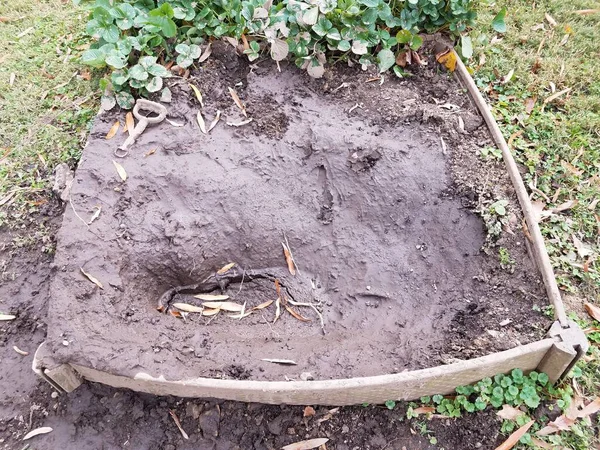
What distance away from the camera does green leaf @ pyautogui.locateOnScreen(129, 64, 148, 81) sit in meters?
2.92

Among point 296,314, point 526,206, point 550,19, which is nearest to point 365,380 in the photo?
point 296,314

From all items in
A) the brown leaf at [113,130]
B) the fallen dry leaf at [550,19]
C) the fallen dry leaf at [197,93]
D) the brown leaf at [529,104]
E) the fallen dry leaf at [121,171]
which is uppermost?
the fallen dry leaf at [550,19]

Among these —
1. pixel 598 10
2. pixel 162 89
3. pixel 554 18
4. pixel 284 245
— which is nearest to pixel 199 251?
pixel 284 245

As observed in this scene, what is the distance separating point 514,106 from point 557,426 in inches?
83.7

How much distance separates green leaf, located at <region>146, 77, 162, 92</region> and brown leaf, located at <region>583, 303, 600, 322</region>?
108 inches

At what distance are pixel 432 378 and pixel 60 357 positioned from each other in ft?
5.27

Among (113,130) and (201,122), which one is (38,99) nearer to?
(113,130)

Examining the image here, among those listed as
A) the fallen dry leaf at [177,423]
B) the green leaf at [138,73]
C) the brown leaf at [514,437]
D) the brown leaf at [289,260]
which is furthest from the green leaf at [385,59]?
the fallen dry leaf at [177,423]

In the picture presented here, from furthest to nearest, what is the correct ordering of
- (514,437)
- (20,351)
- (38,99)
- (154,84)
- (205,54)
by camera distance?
(38,99)
(205,54)
(154,84)
(20,351)
(514,437)

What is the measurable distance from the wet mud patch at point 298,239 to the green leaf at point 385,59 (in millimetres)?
136

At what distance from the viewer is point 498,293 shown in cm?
244

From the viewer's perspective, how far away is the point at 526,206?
8.43 feet

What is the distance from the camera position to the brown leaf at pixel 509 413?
87.0 inches

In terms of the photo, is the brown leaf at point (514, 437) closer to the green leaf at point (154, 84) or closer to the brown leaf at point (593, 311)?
the brown leaf at point (593, 311)
